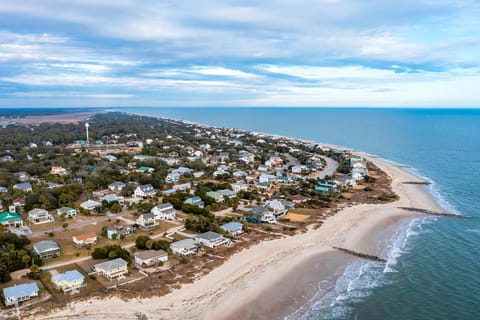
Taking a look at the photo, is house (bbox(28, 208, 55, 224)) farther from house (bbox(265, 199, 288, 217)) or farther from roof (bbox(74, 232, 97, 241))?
house (bbox(265, 199, 288, 217))

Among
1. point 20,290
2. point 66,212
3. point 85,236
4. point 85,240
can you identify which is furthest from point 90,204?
point 20,290

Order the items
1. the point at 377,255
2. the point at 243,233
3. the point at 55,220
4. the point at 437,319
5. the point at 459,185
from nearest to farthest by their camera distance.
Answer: the point at 437,319, the point at 377,255, the point at 243,233, the point at 55,220, the point at 459,185

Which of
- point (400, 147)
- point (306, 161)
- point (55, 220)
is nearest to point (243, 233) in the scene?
point (55, 220)

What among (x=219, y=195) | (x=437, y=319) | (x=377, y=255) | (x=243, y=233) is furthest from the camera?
(x=219, y=195)

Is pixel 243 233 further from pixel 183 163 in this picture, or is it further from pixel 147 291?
pixel 183 163

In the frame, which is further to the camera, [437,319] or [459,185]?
[459,185]

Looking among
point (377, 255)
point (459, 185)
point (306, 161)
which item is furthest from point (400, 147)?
point (377, 255)

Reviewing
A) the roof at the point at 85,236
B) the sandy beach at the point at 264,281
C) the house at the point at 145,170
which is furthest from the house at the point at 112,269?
the house at the point at 145,170

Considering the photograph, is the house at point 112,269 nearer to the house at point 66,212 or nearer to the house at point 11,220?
the house at point 66,212
